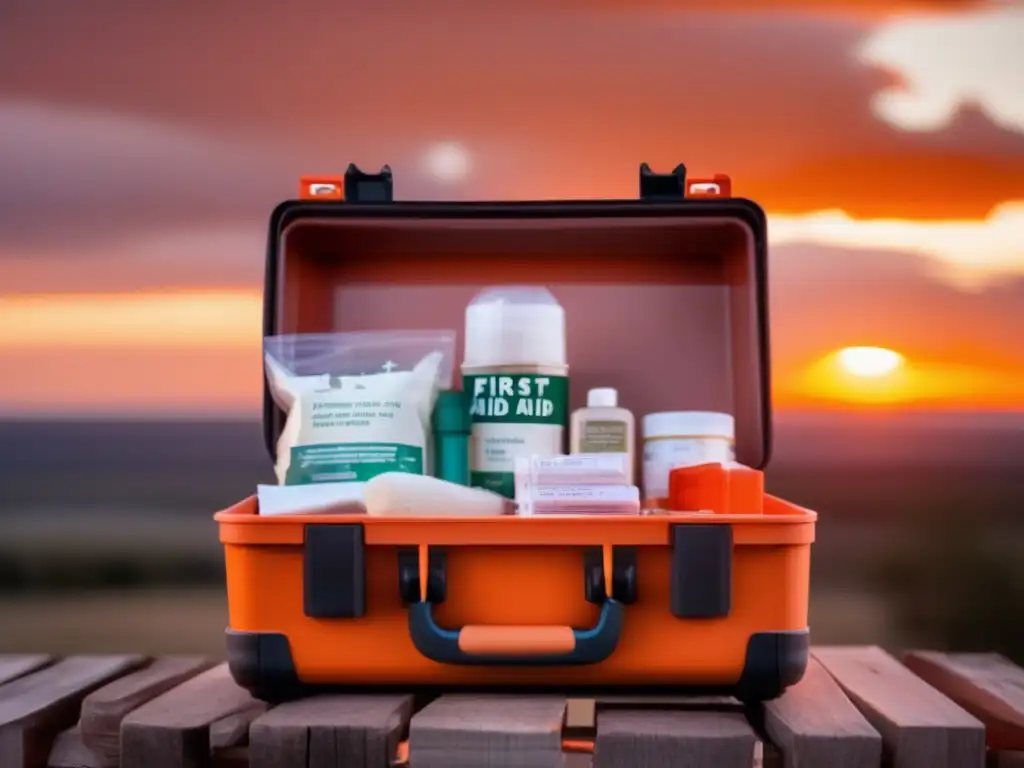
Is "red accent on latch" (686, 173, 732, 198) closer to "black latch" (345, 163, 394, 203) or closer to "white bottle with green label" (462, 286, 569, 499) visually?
"white bottle with green label" (462, 286, 569, 499)

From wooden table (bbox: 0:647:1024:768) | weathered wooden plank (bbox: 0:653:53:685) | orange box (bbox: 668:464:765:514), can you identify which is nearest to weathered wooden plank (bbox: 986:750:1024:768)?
wooden table (bbox: 0:647:1024:768)

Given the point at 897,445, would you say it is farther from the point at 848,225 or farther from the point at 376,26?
the point at 376,26

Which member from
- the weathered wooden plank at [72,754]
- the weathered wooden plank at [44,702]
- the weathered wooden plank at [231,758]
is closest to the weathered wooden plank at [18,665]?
the weathered wooden plank at [44,702]

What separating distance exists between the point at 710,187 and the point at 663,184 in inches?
1.6

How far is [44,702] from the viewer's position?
0.76 metres

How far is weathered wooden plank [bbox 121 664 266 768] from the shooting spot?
657 mm

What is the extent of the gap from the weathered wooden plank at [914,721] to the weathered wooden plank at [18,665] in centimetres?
71

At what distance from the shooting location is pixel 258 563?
27.1 inches

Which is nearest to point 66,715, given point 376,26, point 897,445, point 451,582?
point 451,582

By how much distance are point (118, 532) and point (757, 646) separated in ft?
2.60

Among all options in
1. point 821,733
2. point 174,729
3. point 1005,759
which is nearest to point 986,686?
point 1005,759

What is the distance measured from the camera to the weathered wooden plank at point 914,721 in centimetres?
64

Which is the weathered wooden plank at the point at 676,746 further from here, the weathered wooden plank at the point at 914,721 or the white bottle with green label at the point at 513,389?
the white bottle with green label at the point at 513,389

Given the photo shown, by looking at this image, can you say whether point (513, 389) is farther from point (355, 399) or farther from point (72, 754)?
point (72, 754)
